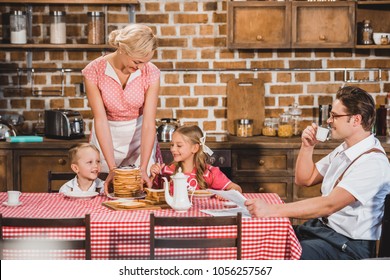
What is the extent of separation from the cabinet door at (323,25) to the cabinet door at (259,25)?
70 millimetres

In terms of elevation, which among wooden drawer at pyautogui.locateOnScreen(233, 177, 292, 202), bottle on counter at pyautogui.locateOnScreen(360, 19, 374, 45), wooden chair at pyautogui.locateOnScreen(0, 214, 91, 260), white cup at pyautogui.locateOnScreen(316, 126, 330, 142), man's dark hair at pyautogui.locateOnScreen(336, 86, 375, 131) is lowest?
wooden drawer at pyautogui.locateOnScreen(233, 177, 292, 202)

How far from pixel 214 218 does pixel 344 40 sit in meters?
2.90

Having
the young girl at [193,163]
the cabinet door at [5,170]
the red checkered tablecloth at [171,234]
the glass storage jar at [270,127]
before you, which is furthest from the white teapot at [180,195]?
the glass storage jar at [270,127]

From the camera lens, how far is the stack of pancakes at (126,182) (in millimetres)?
3199

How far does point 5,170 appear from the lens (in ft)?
15.7

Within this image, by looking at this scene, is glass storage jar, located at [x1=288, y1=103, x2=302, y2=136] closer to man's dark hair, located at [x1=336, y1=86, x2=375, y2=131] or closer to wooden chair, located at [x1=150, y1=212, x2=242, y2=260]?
man's dark hair, located at [x1=336, y1=86, x2=375, y2=131]

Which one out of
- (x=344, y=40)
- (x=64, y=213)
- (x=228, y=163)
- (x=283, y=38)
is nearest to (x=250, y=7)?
(x=283, y=38)

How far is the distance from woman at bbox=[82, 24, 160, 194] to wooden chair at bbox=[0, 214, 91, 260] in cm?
103

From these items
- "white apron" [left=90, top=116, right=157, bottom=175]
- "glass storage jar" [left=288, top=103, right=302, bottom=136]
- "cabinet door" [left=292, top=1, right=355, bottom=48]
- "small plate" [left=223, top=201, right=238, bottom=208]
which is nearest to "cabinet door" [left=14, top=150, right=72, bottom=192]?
"white apron" [left=90, top=116, right=157, bottom=175]

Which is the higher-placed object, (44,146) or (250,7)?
(250,7)

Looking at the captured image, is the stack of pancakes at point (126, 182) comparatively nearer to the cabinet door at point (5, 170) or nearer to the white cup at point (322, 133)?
the white cup at point (322, 133)

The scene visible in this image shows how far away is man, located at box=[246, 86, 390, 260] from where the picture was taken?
279cm
